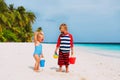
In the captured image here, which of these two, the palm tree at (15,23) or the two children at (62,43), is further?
the palm tree at (15,23)

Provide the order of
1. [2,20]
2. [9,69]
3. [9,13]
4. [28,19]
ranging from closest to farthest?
[9,69] < [2,20] < [9,13] < [28,19]

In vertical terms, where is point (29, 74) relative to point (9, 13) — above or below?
below

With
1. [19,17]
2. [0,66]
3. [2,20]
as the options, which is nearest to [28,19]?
[19,17]

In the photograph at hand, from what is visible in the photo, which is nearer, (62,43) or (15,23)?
(62,43)

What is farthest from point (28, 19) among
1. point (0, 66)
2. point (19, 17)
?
point (0, 66)

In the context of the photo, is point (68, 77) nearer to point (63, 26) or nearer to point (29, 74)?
point (29, 74)

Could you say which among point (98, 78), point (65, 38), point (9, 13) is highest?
point (9, 13)

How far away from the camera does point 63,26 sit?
9539 millimetres

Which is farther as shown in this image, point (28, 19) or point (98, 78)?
point (28, 19)

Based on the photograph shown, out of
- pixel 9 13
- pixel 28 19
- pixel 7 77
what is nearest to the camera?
pixel 7 77

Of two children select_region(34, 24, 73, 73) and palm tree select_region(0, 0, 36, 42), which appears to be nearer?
two children select_region(34, 24, 73, 73)

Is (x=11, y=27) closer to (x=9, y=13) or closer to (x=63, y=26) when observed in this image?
(x=9, y=13)

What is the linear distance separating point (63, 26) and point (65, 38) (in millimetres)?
370

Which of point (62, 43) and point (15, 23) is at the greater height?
point (15, 23)
